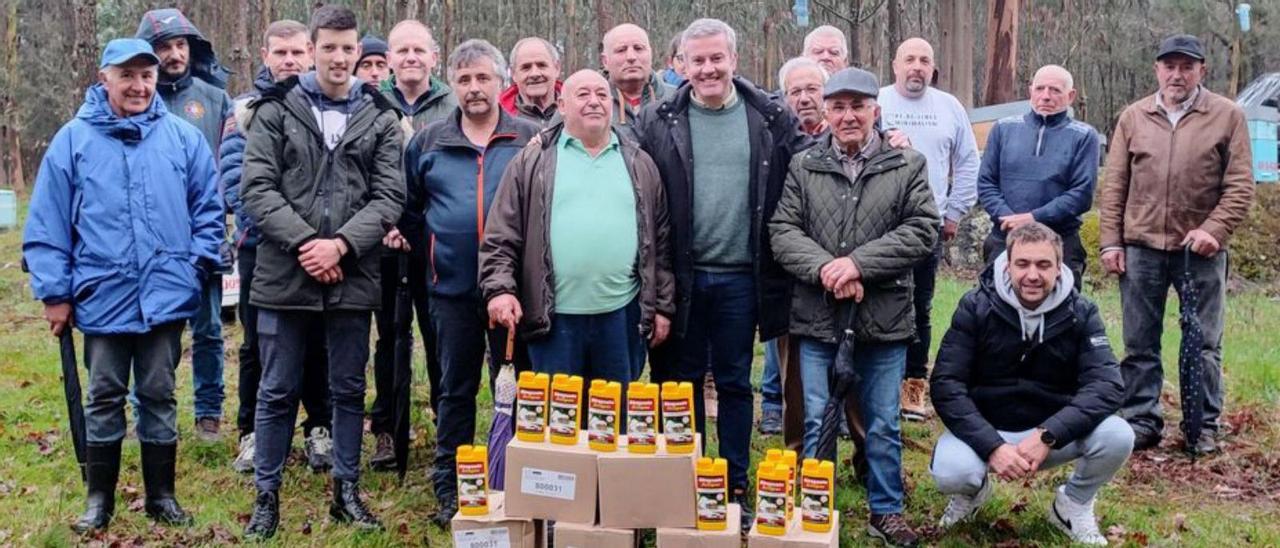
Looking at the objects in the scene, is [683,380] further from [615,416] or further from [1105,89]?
[1105,89]

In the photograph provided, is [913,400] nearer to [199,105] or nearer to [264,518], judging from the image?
[264,518]

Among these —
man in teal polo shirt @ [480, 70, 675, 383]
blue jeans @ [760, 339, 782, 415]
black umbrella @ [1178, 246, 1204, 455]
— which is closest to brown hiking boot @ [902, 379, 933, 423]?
blue jeans @ [760, 339, 782, 415]

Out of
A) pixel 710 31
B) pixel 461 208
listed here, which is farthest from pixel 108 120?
pixel 710 31

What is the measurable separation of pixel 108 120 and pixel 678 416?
289cm

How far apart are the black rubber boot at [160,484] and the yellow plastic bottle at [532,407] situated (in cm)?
194

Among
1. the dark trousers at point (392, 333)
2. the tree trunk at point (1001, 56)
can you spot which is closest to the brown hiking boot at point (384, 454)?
the dark trousers at point (392, 333)

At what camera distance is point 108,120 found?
503 cm

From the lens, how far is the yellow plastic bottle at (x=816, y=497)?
4195 millimetres

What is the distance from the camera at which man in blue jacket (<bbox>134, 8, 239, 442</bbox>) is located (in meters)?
6.56

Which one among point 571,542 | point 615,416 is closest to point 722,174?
point 615,416

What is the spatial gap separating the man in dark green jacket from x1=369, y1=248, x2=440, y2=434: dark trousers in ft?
1.94

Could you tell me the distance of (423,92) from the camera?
20.3ft

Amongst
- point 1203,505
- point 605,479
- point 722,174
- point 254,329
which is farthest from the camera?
point 254,329

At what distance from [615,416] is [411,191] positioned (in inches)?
69.1
